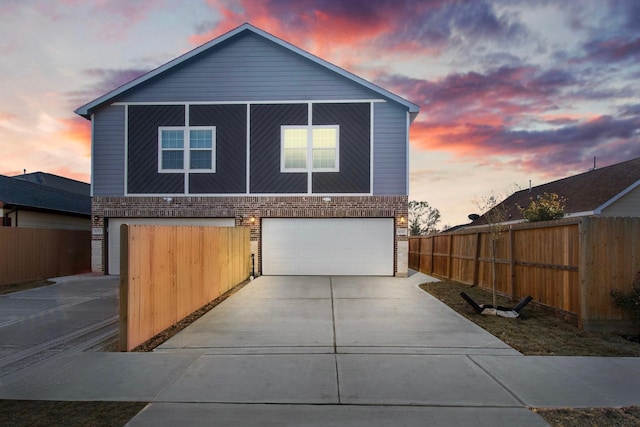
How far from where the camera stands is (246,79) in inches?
616

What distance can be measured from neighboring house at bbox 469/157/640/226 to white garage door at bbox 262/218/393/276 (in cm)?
546

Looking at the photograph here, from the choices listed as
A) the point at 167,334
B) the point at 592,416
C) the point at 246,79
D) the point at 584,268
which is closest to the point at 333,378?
the point at 592,416

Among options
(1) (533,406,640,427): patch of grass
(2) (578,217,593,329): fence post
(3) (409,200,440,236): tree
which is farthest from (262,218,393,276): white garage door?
(3) (409,200,440,236): tree

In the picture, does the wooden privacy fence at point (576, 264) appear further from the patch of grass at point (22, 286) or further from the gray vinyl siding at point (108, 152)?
the patch of grass at point (22, 286)

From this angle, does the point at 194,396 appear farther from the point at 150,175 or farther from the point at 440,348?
the point at 150,175

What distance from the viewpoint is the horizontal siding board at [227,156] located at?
15.5 m

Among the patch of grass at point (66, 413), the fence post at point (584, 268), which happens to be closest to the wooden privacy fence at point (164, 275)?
the patch of grass at point (66, 413)

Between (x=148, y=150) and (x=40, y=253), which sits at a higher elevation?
(x=148, y=150)

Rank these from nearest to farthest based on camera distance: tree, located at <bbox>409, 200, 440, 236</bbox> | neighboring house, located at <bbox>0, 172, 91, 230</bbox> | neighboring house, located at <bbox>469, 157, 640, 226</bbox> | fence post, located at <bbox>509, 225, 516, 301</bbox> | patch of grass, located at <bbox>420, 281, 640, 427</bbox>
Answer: patch of grass, located at <bbox>420, 281, 640, 427</bbox>, fence post, located at <bbox>509, 225, 516, 301</bbox>, neighboring house, located at <bbox>0, 172, 91, 230</bbox>, neighboring house, located at <bbox>469, 157, 640, 226</bbox>, tree, located at <bbox>409, 200, 440, 236</bbox>

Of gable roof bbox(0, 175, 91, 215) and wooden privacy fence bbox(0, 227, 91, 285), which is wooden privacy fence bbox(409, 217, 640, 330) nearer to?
wooden privacy fence bbox(0, 227, 91, 285)

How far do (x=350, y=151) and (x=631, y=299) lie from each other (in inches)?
396

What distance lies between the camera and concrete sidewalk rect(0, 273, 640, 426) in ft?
12.9

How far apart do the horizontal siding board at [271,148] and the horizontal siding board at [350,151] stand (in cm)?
69

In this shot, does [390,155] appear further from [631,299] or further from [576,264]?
[631,299]
